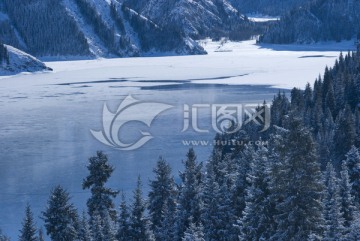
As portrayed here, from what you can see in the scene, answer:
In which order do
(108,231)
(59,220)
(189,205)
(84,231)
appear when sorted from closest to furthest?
(108,231)
(84,231)
(189,205)
(59,220)

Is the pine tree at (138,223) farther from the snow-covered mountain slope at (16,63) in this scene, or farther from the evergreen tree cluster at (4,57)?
the evergreen tree cluster at (4,57)

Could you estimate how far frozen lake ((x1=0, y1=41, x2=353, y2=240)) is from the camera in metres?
36.7

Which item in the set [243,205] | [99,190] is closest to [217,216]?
[243,205]

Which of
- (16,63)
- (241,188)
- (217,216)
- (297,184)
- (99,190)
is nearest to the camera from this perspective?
(297,184)

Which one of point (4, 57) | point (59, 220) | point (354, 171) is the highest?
point (4, 57)

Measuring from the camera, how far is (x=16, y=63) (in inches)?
5113

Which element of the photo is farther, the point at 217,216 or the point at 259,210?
the point at 217,216

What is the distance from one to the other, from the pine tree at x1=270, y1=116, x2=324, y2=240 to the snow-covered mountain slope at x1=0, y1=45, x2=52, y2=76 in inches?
4607

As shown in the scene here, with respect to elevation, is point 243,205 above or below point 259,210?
below

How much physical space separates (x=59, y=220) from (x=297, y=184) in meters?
13.3

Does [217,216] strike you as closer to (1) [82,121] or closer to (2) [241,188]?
(2) [241,188]

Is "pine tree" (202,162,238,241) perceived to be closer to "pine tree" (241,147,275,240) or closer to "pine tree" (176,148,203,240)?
"pine tree" (176,148,203,240)

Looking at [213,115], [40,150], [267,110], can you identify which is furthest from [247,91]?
[40,150]

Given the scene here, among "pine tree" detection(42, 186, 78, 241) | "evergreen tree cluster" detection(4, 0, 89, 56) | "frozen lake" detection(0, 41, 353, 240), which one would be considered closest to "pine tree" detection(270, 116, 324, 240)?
"pine tree" detection(42, 186, 78, 241)
